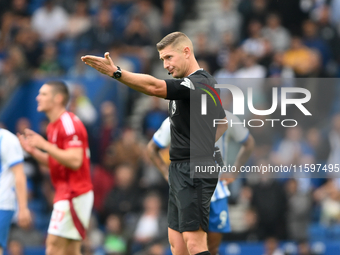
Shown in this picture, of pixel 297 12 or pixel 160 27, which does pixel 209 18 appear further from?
pixel 297 12

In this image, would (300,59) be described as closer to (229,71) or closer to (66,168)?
(229,71)

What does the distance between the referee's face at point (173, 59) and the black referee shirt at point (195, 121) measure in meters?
0.17

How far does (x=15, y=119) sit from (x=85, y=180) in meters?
7.56

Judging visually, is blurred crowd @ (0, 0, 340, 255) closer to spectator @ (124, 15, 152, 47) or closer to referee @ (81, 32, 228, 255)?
spectator @ (124, 15, 152, 47)

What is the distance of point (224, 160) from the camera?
6965mm

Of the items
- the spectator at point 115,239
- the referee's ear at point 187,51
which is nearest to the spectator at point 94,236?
the spectator at point 115,239

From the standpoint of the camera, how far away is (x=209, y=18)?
52.3 ft

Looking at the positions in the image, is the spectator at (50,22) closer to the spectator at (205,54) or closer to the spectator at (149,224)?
the spectator at (205,54)

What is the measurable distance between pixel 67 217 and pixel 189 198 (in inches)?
83.9

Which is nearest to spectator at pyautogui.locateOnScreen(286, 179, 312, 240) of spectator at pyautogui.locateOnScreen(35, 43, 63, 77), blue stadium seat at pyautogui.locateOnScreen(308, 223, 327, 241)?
blue stadium seat at pyautogui.locateOnScreen(308, 223, 327, 241)

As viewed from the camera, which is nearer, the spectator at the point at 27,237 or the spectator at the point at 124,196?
the spectator at the point at 124,196

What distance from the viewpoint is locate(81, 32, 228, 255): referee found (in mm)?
5363

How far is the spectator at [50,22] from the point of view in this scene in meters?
16.1

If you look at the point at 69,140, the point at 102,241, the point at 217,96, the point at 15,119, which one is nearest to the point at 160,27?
the point at 15,119
